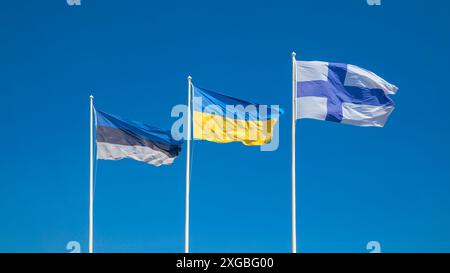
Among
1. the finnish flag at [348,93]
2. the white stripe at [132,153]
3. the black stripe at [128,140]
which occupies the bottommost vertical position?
the white stripe at [132,153]

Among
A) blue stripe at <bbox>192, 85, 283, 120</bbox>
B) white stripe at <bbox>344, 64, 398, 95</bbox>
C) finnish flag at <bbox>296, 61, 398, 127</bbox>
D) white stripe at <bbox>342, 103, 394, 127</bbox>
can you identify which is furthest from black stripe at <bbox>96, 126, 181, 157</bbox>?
white stripe at <bbox>344, 64, 398, 95</bbox>

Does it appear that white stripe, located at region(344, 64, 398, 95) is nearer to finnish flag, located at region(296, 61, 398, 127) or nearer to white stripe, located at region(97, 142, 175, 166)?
finnish flag, located at region(296, 61, 398, 127)

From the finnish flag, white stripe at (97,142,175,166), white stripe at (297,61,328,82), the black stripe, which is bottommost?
white stripe at (97,142,175,166)

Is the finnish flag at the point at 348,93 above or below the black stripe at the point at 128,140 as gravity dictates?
above

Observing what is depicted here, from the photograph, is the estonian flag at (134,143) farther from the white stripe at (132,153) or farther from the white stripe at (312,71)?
the white stripe at (312,71)

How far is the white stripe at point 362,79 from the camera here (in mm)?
33969

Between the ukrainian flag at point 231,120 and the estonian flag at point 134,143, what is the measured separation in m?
2.65

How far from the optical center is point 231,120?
35.6 meters

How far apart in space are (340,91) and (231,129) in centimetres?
549

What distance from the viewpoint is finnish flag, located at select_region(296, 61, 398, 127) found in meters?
33.8

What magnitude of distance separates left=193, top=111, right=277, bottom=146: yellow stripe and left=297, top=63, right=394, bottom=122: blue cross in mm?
2493

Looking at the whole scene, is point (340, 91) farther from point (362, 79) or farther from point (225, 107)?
point (225, 107)

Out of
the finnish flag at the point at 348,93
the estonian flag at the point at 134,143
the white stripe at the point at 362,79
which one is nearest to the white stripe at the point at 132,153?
the estonian flag at the point at 134,143
